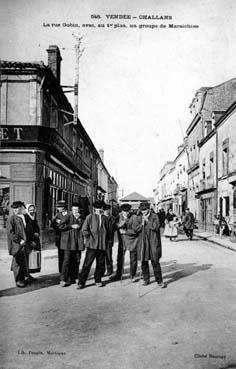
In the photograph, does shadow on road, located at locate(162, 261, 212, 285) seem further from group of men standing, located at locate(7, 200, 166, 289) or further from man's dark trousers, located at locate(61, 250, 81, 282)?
man's dark trousers, located at locate(61, 250, 81, 282)

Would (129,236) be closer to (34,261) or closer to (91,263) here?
(91,263)

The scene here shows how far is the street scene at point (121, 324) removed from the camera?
11.8 ft

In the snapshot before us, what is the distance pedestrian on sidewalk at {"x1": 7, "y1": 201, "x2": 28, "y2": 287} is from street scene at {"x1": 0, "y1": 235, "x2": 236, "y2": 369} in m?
0.27

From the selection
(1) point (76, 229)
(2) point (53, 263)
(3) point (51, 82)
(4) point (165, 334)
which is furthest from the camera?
(3) point (51, 82)

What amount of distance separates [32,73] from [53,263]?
267 inches

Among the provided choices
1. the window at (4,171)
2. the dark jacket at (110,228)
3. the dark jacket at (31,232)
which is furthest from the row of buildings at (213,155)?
the dark jacket at (31,232)

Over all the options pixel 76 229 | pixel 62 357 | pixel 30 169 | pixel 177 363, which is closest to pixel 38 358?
pixel 62 357

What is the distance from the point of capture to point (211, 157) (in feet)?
85.0

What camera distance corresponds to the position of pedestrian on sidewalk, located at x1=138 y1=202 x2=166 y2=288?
693cm

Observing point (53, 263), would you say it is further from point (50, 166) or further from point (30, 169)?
point (50, 166)

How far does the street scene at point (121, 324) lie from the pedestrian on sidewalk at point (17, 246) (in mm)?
274

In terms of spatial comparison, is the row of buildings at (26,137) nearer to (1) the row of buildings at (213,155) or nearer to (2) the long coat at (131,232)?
(2) the long coat at (131,232)

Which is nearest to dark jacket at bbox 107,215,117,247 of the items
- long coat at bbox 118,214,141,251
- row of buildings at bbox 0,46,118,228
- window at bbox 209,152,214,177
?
long coat at bbox 118,214,141,251

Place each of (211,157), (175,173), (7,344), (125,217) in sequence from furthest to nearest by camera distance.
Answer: (175,173) → (211,157) → (125,217) → (7,344)
